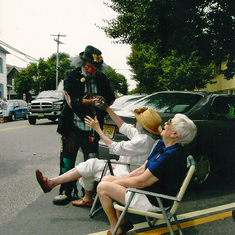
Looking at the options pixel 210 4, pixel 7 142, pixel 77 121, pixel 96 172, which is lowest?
pixel 7 142

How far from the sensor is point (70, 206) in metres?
3.88

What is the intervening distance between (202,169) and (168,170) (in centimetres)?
222

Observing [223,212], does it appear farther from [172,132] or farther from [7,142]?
[7,142]

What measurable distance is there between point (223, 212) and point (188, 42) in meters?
7.83

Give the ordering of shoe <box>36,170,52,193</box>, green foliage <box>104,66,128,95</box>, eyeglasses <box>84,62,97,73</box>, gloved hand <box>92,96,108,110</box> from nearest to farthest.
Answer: shoe <box>36,170,52,193</box> < gloved hand <box>92,96,108,110</box> < eyeglasses <box>84,62,97,73</box> < green foliage <box>104,66,128,95</box>

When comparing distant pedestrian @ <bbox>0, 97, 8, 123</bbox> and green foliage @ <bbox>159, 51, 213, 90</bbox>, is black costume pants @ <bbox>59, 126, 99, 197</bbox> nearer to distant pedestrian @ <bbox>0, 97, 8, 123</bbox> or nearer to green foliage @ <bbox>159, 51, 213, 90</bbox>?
distant pedestrian @ <bbox>0, 97, 8, 123</bbox>


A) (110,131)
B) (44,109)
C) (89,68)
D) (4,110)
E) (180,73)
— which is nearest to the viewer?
(89,68)

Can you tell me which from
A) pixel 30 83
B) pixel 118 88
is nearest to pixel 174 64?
pixel 30 83

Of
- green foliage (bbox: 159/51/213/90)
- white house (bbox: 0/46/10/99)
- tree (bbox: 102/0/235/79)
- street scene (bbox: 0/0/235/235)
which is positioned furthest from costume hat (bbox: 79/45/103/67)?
white house (bbox: 0/46/10/99)

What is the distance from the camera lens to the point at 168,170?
261 centimetres

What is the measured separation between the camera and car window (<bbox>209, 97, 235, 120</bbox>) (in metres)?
4.89

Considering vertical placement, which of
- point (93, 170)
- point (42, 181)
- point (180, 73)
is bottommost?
point (42, 181)

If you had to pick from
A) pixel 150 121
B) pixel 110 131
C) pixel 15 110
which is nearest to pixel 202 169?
pixel 110 131

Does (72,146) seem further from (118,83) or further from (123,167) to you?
(118,83)
